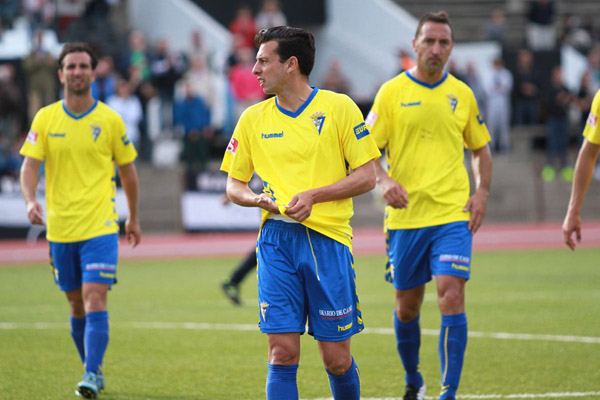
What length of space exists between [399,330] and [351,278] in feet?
5.83

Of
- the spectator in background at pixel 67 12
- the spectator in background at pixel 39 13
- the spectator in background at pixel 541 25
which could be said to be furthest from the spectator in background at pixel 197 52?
the spectator in background at pixel 541 25

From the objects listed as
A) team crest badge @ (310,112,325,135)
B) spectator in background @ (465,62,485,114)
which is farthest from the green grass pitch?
spectator in background @ (465,62,485,114)

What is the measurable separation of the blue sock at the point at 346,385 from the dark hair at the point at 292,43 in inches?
67.7

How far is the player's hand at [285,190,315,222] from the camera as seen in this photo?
217 inches

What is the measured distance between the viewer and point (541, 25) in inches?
1109

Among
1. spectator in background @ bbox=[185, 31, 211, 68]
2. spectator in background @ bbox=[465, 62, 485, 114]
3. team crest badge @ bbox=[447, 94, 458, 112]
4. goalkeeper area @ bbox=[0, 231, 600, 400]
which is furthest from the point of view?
spectator in background @ bbox=[185, 31, 211, 68]

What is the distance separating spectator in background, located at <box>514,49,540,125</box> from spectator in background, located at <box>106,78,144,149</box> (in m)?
9.21

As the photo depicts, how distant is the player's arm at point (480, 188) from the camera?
734 centimetres

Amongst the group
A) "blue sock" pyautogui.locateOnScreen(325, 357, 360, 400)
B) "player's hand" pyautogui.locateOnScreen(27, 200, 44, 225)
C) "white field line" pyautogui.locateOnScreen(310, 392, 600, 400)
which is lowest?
"white field line" pyautogui.locateOnScreen(310, 392, 600, 400)

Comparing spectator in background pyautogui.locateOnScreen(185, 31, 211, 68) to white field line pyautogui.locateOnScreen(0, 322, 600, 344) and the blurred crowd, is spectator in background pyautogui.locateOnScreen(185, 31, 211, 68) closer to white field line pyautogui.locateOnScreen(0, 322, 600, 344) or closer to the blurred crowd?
the blurred crowd

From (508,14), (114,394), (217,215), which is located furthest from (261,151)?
(508,14)

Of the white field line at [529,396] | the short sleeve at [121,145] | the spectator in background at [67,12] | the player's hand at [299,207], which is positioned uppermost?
the spectator in background at [67,12]

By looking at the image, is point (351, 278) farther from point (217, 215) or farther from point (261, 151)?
point (217, 215)

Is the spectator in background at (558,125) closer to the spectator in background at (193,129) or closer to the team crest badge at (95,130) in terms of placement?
the spectator in background at (193,129)
